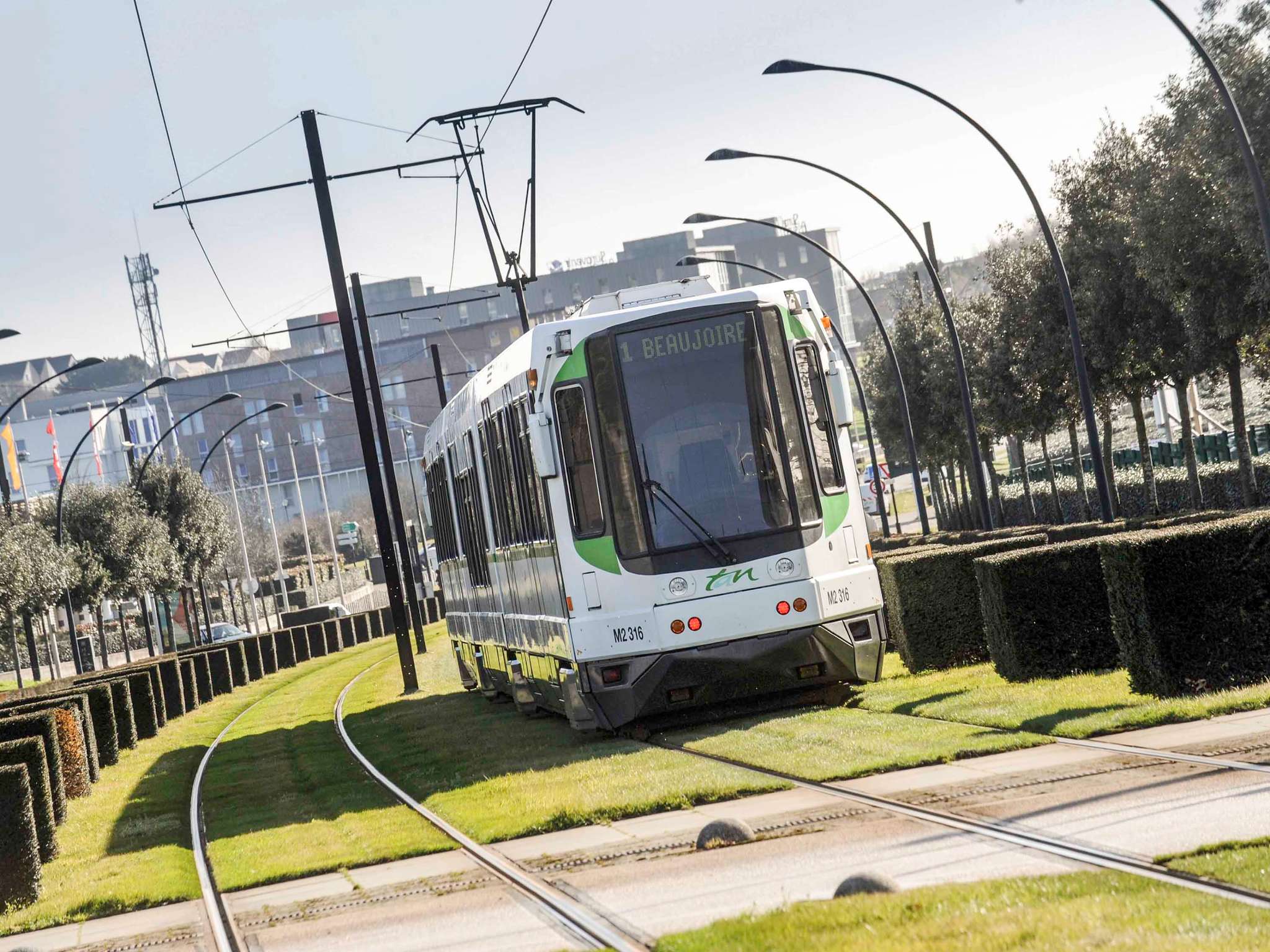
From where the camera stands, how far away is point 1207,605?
1173cm

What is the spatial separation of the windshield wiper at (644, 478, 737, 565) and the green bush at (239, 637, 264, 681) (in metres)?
35.2

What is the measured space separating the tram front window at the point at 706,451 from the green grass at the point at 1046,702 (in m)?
2.05

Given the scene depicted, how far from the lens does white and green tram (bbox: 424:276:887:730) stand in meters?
13.8

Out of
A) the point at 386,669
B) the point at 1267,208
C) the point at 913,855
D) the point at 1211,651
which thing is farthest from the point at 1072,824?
the point at 386,669

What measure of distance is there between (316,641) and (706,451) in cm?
4591

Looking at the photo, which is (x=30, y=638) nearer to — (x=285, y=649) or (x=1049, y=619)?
(x=285, y=649)

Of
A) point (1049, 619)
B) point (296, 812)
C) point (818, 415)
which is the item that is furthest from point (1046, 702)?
point (296, 812)

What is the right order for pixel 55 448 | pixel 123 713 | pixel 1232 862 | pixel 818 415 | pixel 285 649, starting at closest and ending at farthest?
pixel 1232 862
pixel 818 415
pixel 123 713
pixel 285 649
pixel 55 448

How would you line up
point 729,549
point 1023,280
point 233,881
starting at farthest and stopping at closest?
point 1023,280 → point 729,549 → point 233,881

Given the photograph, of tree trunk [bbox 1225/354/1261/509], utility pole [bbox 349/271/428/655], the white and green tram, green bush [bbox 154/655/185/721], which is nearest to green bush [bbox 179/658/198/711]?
green bush [bbox 154/655/185/721]

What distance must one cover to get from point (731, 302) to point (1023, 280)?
3007 cm

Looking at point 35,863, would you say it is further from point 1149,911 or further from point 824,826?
point 1149,911

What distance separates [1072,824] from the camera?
7.89 metres

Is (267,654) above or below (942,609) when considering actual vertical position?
below
